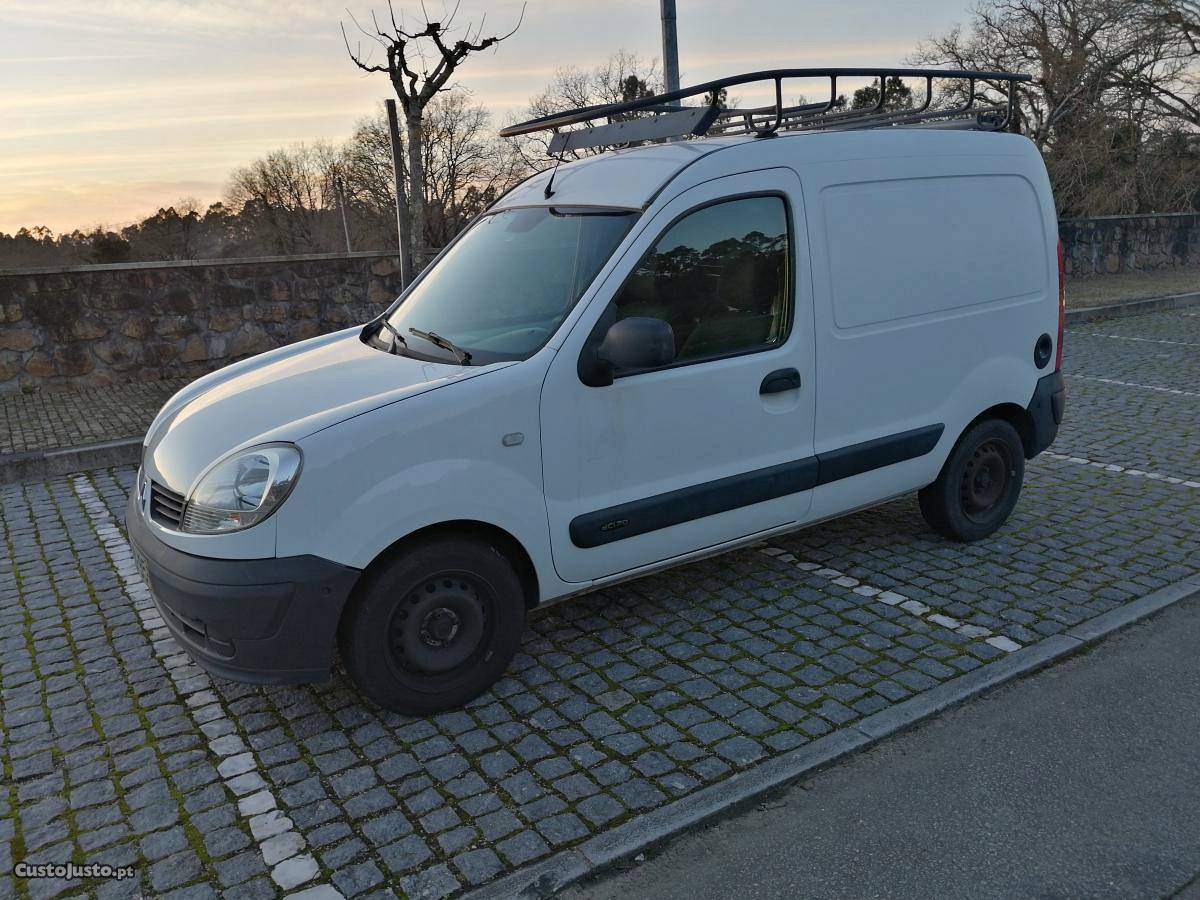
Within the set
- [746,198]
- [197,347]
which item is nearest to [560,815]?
[746,198]

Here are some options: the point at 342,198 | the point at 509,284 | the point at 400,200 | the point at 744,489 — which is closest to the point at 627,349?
the point at 509,284

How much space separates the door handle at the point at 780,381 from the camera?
14.4 feet

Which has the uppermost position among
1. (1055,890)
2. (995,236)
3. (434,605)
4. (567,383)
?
(995,236)

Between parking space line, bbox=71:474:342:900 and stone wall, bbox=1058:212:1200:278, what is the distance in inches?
768

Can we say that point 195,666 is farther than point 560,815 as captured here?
Yes

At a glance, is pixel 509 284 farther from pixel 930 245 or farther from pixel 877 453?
pixel 930 245

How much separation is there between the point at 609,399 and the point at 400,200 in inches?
381

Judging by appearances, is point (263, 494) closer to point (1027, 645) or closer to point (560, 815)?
point (560, 815)

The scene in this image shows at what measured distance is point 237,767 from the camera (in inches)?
143

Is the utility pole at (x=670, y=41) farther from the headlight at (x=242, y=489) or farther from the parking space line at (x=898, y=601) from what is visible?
the headlight at (x=242, y=489)

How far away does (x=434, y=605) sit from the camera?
12.4 feet

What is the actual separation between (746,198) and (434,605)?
7.38ft

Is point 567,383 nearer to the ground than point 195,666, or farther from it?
farther from it

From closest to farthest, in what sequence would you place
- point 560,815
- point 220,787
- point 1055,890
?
1. point 1055,890
2. point 560,815
3. point 220,787
